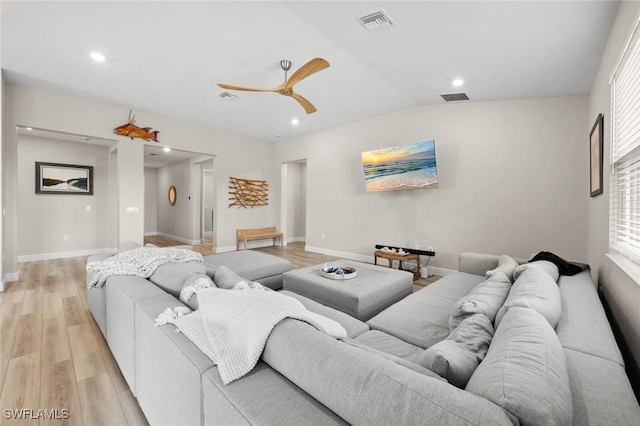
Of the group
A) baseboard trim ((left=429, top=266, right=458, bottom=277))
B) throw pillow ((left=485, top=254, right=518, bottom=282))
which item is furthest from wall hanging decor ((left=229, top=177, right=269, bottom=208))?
throw pillow ((left=485, top=254, right=518, bottom=282))

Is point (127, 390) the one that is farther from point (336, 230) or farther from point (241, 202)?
point (241, 202)

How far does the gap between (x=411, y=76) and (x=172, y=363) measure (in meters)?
3.66

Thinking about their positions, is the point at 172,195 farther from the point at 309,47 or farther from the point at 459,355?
the point at 459,355

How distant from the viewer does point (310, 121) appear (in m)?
5.45

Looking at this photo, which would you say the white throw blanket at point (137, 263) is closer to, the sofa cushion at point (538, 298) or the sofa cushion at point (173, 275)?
the sofa cushion at point (173, 275)

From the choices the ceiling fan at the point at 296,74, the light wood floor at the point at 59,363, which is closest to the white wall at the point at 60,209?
the light wood floor at the point at 59,363

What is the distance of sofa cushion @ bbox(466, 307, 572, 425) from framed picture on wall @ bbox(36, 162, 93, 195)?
24.8 feet

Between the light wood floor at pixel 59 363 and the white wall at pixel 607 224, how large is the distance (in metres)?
2.65

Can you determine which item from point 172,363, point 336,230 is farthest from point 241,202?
point 172,363

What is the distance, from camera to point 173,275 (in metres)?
1.78

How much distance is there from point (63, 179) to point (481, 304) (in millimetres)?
7521

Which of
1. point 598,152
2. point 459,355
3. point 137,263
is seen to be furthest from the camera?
point 598,152

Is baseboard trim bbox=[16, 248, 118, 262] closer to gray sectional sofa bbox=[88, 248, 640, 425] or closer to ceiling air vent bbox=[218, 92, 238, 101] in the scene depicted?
ceiling air vent bbox=[218, 92, 238, 101]

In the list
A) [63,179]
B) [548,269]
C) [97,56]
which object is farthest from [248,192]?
[548,269]
